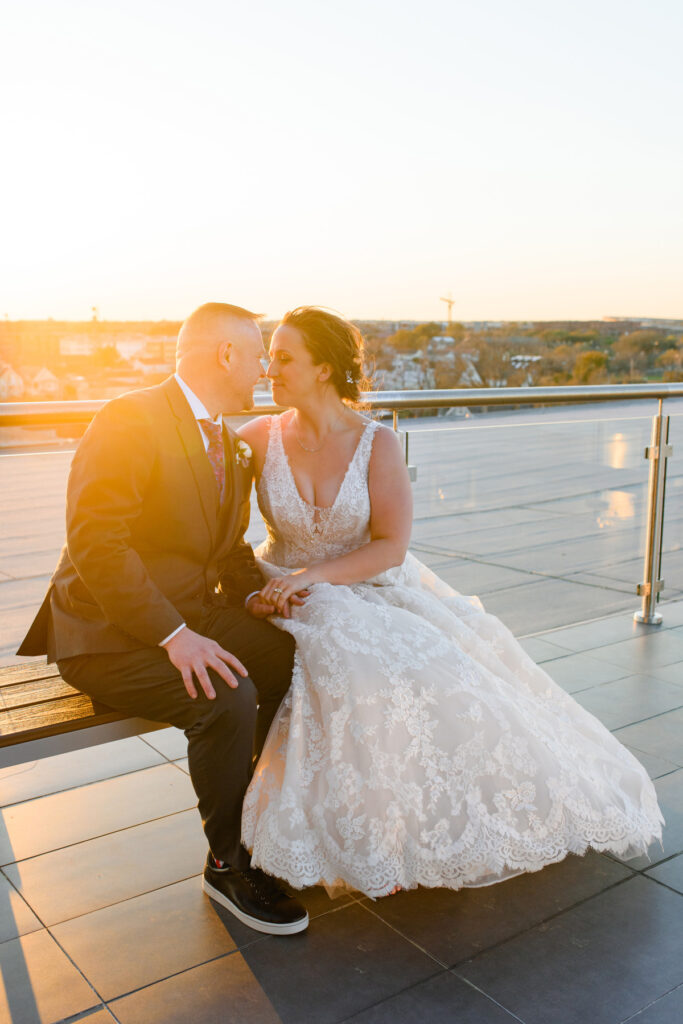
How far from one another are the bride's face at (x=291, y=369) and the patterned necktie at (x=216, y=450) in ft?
1.14

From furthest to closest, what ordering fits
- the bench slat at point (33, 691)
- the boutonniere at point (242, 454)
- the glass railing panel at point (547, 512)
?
the glass railing panel at point (547, 512)
the boutonniere at point (242, 454)
the bench slat at point (33, 691)

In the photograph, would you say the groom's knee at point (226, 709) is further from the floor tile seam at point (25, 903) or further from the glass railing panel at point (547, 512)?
the glass railing panel at point (547, 512)

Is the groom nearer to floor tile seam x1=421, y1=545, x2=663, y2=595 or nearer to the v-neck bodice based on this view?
the v-neck bodice

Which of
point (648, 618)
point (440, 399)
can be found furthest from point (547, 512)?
point (440, 399)

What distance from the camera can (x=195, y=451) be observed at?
2.26 metres

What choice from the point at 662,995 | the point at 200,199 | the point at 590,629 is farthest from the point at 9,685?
the point at 200,199

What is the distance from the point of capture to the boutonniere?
2.50 meters

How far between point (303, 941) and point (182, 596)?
0.84 meters

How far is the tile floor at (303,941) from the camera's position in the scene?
1.87 meters

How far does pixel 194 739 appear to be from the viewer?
2.14m

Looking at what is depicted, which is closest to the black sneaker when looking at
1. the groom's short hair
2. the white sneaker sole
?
the white sneaker sole

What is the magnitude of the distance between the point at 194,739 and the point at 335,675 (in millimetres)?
358

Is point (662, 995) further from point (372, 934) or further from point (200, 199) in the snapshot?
point (200, 199)

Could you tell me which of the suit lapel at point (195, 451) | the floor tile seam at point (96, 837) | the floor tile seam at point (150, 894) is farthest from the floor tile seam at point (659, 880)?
the suit lapel at point (195, 451)
